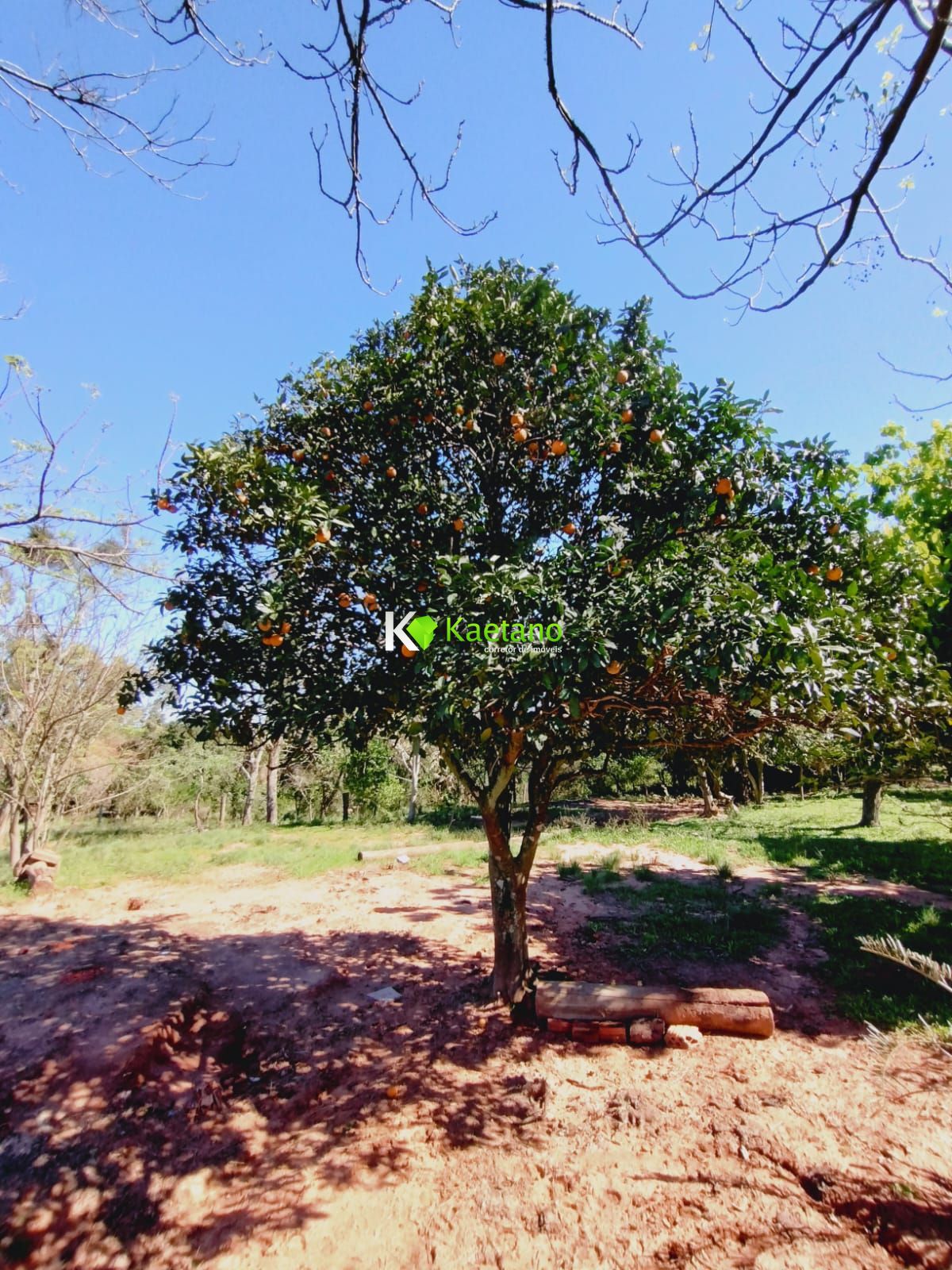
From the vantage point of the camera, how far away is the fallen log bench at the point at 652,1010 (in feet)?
15.4

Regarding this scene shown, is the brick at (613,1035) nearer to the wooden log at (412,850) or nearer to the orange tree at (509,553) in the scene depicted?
the orange tree at (509,553)

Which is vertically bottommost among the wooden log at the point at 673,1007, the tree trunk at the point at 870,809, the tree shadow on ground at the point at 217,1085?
the tree shadow on ground at the point at 217,1085

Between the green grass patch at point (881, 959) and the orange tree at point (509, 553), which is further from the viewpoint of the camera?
the green grass patch at point (881, 959)

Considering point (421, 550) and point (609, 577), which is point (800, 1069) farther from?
point (421, 550)

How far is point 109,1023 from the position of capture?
4793 millimetres

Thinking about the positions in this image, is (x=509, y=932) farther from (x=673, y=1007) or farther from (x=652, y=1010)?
(x=673, y=1007)

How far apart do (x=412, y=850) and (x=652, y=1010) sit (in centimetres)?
814

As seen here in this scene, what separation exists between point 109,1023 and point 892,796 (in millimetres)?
22339

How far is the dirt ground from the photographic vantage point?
2.83m

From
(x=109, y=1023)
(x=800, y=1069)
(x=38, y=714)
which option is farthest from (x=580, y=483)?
(x=38, y=714)

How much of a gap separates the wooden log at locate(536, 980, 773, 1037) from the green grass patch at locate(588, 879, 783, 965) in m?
1.44

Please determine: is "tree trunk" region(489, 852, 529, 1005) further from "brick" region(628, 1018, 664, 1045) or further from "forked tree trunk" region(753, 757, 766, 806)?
"forked tree trunk" region(753, 757, 766, 806)

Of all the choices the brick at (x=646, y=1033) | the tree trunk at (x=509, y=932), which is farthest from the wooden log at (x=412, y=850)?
the brick at (x=646, y=1033)

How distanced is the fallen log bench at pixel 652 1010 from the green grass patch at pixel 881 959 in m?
1.10
